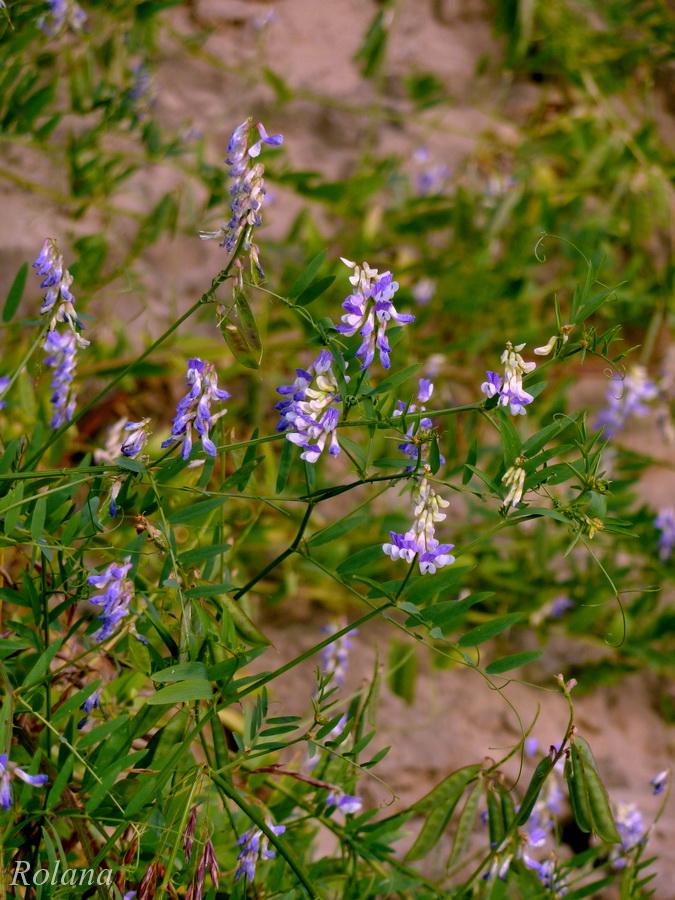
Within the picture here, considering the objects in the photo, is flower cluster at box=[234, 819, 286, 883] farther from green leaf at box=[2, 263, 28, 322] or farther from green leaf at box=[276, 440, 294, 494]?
green leaf at box=[2, 263, 28, 322]

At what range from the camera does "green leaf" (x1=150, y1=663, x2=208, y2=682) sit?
880 mm

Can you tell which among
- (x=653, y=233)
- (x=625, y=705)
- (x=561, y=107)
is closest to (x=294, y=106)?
(x=561, y=107)

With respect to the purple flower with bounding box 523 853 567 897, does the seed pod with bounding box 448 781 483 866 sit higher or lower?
higher

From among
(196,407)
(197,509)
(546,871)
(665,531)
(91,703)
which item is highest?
(196,407)

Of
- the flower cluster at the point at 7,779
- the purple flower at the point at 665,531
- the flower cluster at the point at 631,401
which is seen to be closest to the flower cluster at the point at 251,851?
the flower cluster at the point at 7,779

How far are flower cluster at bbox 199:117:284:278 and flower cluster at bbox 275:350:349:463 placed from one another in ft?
0.44

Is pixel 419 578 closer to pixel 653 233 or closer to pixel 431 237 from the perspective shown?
pixel 431 237

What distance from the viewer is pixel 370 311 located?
36.2 inches

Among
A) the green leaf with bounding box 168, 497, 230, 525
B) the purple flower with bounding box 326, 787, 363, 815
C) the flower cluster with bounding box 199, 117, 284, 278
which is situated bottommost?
the purple flower with bounding box 326, 787, 363, 815

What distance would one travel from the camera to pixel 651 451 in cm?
256

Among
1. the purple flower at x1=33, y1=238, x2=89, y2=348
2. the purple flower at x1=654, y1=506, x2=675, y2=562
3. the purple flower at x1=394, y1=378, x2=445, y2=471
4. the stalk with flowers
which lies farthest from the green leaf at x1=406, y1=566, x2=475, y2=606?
the purple flower at x1=654, y1=506, x2=675, y2=562

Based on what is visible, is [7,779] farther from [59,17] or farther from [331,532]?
[59,17]

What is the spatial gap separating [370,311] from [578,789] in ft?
1.84

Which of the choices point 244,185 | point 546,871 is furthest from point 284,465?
point 546,871
